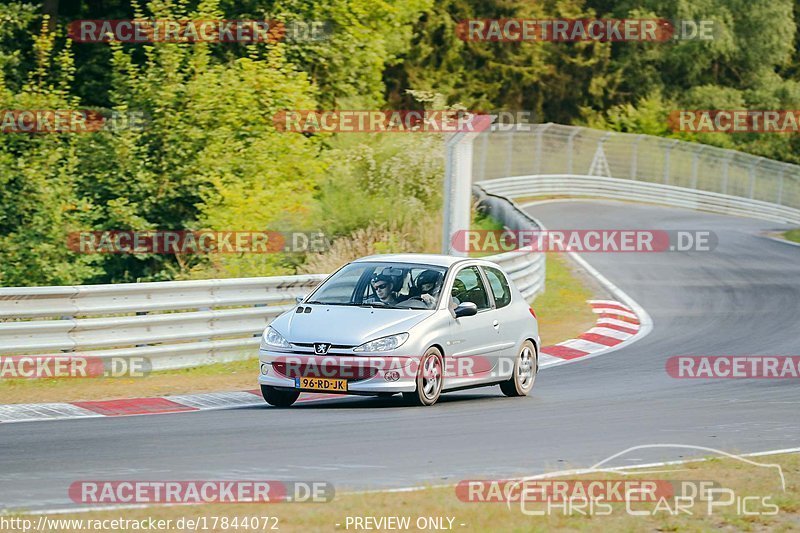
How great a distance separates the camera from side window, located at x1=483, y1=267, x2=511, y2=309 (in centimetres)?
1410

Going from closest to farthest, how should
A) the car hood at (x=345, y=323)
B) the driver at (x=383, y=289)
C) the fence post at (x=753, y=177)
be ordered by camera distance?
the car hood at (x=345, y=323), the driver at (x=383, y=289), the fence post at (x=753, y=177)

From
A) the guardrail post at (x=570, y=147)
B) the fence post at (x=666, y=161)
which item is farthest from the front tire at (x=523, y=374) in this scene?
the fence post at (x=666, y=161)

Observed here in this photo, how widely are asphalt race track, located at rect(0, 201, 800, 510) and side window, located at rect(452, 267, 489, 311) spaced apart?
105 cm

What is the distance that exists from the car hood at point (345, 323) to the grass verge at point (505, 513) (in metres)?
4.01

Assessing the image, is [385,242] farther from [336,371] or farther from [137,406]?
[336,371]

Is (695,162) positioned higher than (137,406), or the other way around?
(695,162)

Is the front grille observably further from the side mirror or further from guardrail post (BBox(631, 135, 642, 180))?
guardrail post (BBox(631, 135, 642, 180))

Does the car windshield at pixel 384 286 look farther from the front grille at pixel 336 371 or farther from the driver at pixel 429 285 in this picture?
the front grille at pixel 336 371

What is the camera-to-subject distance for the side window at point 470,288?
13.5 meters

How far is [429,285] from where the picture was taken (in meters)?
13.2

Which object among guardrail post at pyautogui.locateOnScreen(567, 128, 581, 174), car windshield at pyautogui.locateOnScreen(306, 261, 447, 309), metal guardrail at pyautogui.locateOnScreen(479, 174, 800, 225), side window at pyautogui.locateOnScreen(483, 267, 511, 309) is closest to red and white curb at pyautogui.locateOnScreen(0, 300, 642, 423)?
car windshield at pyautogui.locateOnScreen(306, 261, 447, 309)

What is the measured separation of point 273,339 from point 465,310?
1.92 m

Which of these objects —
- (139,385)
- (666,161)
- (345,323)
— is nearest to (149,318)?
(139,385)

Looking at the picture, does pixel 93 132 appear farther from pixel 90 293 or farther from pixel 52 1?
pixel 90 293
